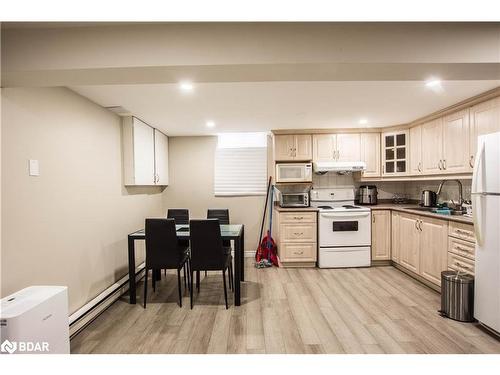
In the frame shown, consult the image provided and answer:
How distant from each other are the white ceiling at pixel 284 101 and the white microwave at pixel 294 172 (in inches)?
27.3

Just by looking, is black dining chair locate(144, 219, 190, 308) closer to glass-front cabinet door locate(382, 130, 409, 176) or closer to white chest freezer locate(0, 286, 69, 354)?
white chest freezer locate(0, 286, 69, 354)

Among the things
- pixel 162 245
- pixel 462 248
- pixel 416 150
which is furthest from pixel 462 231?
pixel 162 245

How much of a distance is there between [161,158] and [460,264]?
422cm

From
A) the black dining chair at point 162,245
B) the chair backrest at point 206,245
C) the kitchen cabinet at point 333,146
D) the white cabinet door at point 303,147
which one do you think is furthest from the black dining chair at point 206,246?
the kitchen cabinet at point 333,146

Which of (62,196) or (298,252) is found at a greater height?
(62,196)

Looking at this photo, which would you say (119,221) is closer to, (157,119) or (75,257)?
(75,257)

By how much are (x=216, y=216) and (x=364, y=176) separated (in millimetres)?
2532

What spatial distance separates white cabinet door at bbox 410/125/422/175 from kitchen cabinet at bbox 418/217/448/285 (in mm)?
879

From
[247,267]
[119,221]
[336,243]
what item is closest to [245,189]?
[247,267]

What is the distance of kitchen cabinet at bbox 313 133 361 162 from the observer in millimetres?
4312

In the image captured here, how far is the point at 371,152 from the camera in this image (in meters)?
4.33

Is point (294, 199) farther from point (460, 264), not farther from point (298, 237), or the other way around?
point (460, 264)

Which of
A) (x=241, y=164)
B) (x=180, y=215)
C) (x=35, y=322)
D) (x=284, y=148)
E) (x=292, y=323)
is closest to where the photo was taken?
(x=35, y=322)

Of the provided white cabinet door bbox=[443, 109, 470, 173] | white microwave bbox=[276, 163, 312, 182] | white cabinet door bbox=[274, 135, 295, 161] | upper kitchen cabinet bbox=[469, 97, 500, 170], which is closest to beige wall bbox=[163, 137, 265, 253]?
white microwave bbox=[276, 163, 312, 182]
